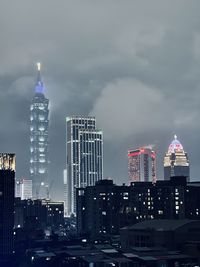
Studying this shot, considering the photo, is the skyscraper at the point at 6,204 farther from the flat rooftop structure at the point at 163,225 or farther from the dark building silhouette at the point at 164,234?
the flat rooftop structure at the point at 163,225

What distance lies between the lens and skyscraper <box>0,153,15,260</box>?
173 meters

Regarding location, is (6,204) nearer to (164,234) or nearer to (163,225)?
(163,225)

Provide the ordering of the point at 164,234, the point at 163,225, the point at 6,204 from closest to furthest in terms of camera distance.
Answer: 1. the point at 164,234
2. the point at 163,225
3. the point at 6,204

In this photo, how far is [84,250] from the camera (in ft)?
461

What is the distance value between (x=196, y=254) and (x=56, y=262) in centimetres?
3593

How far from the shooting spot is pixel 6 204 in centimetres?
18262

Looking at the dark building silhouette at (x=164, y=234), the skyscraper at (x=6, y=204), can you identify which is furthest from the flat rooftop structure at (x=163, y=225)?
the skyscraper at (x=6, y=204)

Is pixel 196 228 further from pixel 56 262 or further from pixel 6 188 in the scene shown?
pixel 6 188

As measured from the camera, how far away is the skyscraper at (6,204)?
173 m

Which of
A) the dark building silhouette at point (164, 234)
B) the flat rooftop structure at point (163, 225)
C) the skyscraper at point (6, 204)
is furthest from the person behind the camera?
the skyscraper at point (6, 204)

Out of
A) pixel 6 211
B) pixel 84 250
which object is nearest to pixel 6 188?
pixel 6 211

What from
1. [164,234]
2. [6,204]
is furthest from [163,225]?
[6,204]

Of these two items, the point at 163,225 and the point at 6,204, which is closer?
the point at 163,225

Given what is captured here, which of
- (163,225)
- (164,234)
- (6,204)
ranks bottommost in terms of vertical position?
(164,234)
